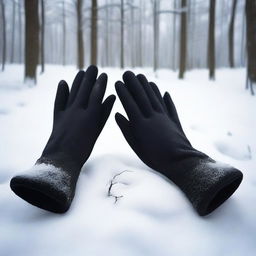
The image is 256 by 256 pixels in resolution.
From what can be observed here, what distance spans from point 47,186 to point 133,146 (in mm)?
592

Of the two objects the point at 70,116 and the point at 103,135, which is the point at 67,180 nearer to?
the point at 70,116

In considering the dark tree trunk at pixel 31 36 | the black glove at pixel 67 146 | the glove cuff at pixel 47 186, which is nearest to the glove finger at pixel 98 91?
the black glove at pixel 67 146

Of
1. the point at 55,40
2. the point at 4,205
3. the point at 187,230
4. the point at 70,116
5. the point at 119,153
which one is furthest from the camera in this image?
the point at 55,40

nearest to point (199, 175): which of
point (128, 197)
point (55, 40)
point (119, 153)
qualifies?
point (128, 197)

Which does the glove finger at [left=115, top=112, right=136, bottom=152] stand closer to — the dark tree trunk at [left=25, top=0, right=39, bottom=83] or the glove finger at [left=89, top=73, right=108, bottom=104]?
the glove finger at [left=89, top=73, right=108, bottom=104]

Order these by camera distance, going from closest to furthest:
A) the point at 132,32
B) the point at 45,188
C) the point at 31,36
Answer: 1. the point at 45,188
2. the point at 31,36
3. the point at 132,32

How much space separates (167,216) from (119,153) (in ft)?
2.21

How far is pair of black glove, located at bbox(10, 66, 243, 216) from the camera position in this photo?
85cm

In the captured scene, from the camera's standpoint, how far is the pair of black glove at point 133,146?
852 mm

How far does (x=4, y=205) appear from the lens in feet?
3.09

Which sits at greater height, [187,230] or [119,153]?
[119,153]

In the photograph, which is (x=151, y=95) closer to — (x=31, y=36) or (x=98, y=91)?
(x=98, y=91)

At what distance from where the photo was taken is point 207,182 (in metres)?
0.87

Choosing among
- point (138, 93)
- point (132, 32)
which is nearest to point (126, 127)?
point (138, 93)
